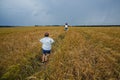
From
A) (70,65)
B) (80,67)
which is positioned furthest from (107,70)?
(70,65)

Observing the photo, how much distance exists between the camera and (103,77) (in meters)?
6.13

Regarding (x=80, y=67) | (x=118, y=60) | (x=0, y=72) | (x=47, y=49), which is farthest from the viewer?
(x=47, y=49)

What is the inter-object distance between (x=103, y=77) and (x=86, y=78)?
24.8 inches

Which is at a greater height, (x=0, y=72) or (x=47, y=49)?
(x=47, y=49)

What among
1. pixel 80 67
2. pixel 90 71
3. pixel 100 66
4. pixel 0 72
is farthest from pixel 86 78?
pixel 0 72

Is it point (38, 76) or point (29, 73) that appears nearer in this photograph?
point (38, 76)

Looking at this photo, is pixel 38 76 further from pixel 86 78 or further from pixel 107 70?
pixel 107 70

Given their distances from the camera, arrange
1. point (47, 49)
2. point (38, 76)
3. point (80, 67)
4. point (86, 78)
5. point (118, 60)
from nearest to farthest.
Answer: point (86, 78) < point (38, 76) < point (80, 67) < point (118, 60) < point (47, 49)

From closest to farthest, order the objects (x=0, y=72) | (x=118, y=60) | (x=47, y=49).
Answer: (x=0, y=72) → (x=118, y=60) → (x=47, y=49)

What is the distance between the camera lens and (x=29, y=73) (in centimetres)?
717

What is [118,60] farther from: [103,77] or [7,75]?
[7,75]

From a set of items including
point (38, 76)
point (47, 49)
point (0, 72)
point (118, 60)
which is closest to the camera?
point (38, 76)

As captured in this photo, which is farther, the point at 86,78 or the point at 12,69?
the point at 12,69

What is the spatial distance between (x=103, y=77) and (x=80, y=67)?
41.4 inches
